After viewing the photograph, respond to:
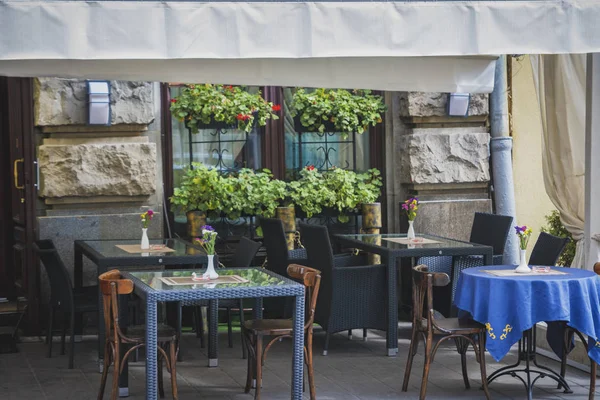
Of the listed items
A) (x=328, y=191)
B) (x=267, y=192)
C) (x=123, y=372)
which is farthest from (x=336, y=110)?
A: (x=123, y=372)

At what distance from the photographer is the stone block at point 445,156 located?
9.31 m

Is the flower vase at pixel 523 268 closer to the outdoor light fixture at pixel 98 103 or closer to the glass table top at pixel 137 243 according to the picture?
the glass table top at pixel 137 243

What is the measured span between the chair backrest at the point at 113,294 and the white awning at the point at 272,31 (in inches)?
50.0

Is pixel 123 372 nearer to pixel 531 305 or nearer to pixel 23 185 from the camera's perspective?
pixel 531 305

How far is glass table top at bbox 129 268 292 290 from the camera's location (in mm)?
5621

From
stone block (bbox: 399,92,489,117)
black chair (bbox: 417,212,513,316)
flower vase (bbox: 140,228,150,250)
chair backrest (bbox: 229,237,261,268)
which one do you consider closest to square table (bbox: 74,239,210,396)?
flower vase (bbox: 140,228,150,250)

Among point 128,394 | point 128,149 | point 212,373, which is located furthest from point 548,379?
point 128,149

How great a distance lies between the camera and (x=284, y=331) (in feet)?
19.5

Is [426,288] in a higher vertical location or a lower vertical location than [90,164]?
lower

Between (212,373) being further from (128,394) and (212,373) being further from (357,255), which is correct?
(357,255)

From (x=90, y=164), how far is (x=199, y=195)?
1.02 m

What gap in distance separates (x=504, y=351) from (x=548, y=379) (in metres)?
1.01

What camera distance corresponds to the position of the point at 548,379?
22.0 ft

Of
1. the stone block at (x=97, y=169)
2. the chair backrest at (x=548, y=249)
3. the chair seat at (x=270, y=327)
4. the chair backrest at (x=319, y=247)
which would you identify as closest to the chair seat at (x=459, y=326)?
the chair seat at (x=270, y=327)
